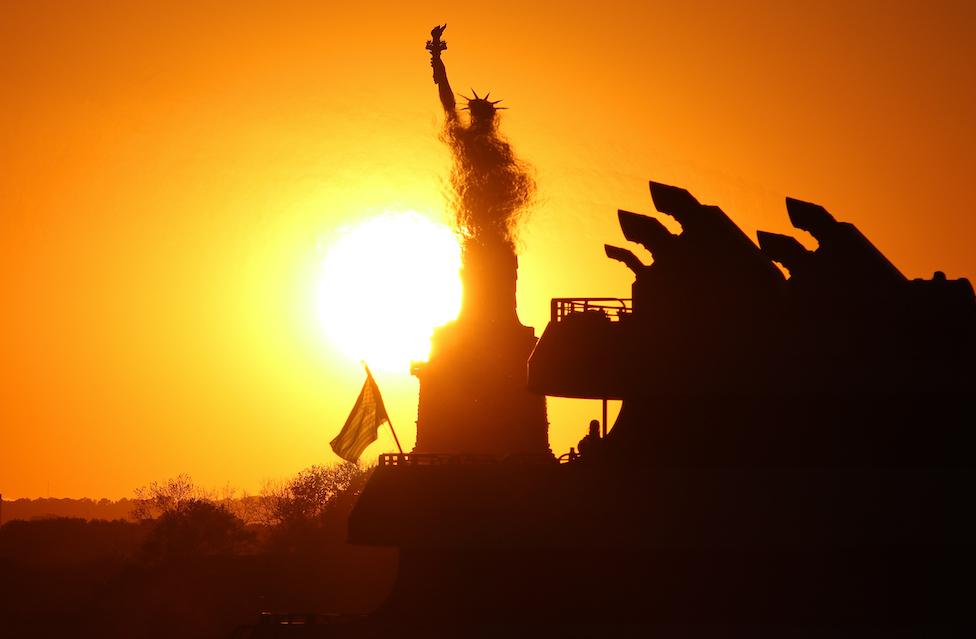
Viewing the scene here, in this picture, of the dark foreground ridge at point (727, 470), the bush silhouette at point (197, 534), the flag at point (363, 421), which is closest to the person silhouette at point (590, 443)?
the dark foreground ridge at point (727, 470)

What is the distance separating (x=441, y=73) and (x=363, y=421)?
35552 millimetres

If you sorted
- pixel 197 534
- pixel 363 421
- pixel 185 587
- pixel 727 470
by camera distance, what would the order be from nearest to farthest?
pixel 727 470 → pixel 363 421 → pixel 185 587 → pixel 197 534

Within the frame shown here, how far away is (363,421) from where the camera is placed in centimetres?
5019

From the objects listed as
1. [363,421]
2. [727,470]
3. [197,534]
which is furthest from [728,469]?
[197,534]

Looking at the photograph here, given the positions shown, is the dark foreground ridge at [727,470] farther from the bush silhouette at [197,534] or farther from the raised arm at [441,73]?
the bush silhouette at [197,534]

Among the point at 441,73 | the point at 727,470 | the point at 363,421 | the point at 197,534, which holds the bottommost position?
the point at 727,470

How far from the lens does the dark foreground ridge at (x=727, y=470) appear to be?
38031 mm

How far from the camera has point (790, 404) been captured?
A: 39.3 meters

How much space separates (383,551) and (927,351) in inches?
1983

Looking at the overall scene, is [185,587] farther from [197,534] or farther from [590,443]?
[590,443]

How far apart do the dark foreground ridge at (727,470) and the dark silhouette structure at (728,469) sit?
0.18 ft

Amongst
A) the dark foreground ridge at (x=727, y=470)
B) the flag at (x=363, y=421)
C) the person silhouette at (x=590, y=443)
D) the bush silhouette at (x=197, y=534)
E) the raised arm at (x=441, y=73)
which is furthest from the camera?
the bush silhouette at (x=197, y=534)

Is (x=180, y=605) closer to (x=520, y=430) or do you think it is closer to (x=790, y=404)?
(x=520, y=430)

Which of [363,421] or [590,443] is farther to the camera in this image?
[363,421]
